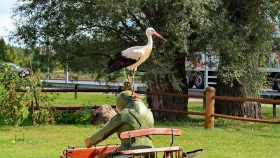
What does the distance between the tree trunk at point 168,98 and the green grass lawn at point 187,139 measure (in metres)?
0.90

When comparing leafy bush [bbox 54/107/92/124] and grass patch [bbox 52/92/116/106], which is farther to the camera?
grass patch [bbox 52/92/116/106]

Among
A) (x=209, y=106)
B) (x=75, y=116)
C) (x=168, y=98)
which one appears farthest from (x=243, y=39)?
(x=75, y=116)

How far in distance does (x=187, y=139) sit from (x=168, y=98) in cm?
434

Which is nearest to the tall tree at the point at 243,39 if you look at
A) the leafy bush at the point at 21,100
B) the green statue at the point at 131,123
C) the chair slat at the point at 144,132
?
the leafy bush at the point at 21,100

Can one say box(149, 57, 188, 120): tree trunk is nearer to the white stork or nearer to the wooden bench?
the white stork

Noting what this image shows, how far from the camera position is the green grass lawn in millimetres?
10117

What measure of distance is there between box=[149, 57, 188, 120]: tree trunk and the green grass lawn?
2.96 ft

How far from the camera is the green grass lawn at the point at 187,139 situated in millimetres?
10117

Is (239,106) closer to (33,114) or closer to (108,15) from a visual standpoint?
(108,15)

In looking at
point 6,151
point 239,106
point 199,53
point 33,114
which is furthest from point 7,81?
point 239,106

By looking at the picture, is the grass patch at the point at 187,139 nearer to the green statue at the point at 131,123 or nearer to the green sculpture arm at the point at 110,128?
the green sculpture arm at the point at 110,128

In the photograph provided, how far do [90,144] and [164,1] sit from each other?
29.6ft

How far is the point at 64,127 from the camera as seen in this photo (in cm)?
1404

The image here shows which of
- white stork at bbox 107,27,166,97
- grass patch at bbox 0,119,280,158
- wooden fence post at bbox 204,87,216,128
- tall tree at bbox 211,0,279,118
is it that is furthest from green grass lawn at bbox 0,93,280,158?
white stork at bbox 107,27,166,97
